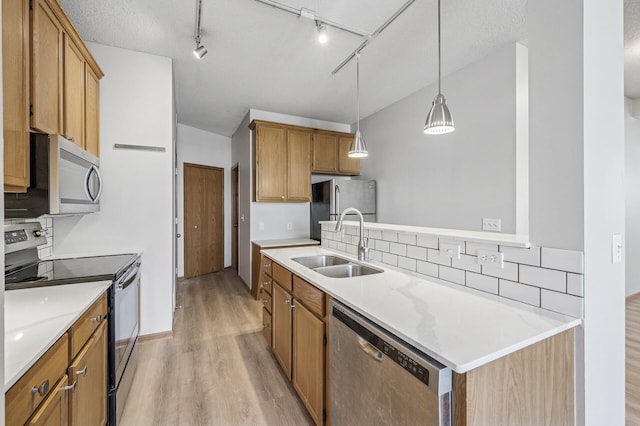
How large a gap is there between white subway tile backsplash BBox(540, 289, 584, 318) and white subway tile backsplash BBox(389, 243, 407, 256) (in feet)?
2.55

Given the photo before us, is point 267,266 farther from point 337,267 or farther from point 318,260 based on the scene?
point 337,267

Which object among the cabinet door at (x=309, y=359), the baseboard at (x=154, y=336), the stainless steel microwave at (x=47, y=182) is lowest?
the baseboard at (x=154, y=336)

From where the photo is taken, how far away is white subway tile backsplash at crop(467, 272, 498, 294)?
4.42ft

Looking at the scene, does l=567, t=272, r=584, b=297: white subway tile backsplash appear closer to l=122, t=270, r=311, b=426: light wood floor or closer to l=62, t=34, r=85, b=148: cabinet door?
l=122, t=270, r=311, b=426: light wood floor

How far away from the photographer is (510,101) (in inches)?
103

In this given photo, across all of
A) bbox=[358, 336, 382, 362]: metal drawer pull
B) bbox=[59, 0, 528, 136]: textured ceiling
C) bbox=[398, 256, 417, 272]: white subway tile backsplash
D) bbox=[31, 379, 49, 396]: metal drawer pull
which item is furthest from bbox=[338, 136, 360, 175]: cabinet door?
bbox=[31, 379, 49, 396]: metal drawer pull

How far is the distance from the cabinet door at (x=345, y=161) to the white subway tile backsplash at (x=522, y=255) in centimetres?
349

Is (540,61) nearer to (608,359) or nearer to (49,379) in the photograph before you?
(608,359)

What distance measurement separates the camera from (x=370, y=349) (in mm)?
1161

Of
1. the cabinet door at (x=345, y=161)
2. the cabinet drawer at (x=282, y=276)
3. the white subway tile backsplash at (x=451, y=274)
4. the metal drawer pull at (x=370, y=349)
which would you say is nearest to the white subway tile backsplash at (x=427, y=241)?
the white subway tile backsplash at (x=451, y=274)

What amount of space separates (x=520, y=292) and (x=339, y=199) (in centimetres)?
297

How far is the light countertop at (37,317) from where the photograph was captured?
2.89ft

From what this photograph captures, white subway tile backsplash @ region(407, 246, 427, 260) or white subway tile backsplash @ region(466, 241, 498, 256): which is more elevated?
white subway tile backsplash @ region(466, 241, 498, 256)

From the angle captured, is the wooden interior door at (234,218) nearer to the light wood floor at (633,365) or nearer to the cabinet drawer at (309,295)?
the cabinet drawer at (309,295)
